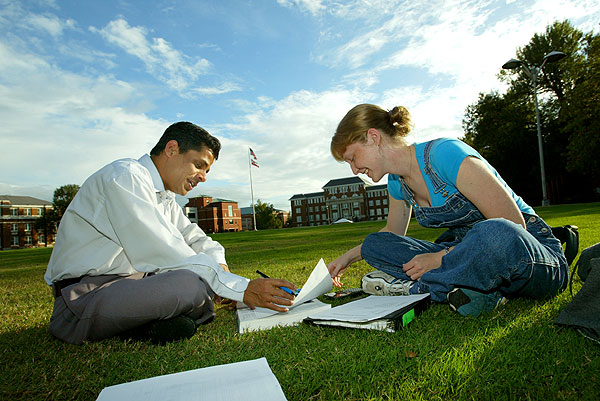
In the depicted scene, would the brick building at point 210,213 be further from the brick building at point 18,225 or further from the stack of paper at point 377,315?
the stack of paper at point 377,315

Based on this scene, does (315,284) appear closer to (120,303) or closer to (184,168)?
(120,303)

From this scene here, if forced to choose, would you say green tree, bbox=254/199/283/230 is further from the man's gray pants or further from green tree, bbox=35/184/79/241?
the man's gray pants

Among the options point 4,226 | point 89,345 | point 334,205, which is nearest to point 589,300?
point 89,345

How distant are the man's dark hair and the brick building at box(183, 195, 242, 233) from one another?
81.5 m

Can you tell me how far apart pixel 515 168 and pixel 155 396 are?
36.0 metres

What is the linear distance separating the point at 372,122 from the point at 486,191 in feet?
3.01

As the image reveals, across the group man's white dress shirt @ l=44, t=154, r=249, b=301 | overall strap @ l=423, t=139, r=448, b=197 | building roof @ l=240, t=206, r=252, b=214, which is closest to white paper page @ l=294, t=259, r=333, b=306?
man's white dress shirt @ l=44, t=154, r=249, b=301

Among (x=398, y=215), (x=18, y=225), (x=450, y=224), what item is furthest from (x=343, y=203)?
(x=450, y=224)

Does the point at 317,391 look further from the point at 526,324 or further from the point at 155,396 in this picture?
the point at 526,324

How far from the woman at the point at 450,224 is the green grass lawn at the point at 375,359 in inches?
7.4

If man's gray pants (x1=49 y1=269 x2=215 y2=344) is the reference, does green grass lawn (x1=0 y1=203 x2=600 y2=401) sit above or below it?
below

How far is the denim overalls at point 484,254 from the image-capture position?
5.75 feet

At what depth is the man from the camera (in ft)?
6.17


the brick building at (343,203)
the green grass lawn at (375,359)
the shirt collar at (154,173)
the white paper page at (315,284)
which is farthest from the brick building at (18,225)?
the white paper page at (315,284)
